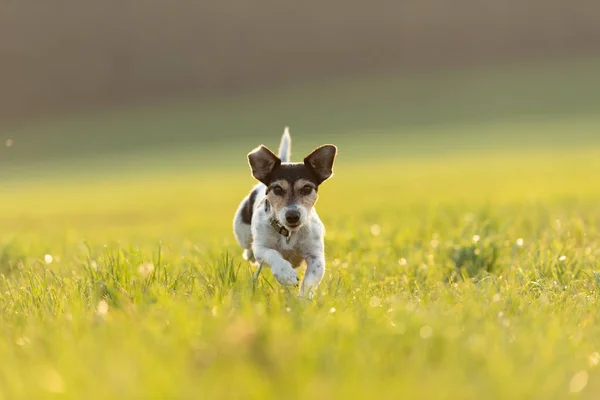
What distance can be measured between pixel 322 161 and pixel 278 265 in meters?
1.10

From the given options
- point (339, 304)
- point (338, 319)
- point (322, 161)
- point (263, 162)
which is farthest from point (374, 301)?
point (263, 162)

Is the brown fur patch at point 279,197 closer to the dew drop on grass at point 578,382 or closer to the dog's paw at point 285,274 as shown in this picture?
the dog's paw at point 285,274

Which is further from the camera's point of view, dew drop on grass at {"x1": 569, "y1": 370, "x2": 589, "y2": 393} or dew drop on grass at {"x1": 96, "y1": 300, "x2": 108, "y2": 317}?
dew drop on grass at {"x1": 96, "y1": 300, "x2": 108, "y2": 317}

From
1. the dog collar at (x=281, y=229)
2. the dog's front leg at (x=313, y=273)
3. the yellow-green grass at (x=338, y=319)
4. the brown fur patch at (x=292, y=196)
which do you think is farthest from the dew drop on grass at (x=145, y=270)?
the dog collar at (x=281, y=229)

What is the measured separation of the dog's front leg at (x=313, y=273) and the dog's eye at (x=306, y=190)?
1.74ft

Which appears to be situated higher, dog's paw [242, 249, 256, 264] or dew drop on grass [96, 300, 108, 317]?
dew drop on grass [96, 300, 108, 317]

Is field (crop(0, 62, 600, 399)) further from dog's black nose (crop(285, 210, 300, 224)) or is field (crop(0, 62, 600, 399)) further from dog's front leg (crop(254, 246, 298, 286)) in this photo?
dog's black nose (crop(285, 210, 300, 224))

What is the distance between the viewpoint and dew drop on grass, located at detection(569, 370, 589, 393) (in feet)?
10.9

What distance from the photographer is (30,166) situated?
37312 millimetres

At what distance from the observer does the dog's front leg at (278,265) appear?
5.66 meters

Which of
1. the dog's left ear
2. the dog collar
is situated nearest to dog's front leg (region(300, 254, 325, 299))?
the dog collar

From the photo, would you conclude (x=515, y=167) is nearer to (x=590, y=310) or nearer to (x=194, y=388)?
(x=590, y=310)

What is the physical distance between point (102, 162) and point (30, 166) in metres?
4.06

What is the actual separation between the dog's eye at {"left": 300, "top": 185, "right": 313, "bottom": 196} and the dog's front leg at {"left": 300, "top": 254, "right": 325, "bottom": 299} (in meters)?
0.53
